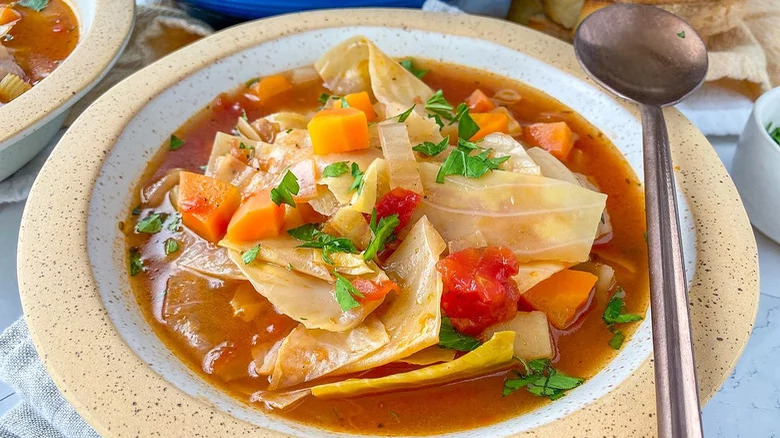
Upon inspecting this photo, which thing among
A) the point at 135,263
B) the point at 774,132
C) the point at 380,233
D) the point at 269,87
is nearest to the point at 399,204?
the point at 380,233

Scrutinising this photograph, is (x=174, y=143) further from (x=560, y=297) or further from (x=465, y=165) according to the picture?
(x=560, y=297)

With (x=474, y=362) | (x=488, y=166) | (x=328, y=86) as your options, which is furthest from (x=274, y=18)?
(x=474, y=362)

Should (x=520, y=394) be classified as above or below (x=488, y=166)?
below

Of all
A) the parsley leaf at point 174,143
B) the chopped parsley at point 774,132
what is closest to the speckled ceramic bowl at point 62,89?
the parsley leaf at point 174,143

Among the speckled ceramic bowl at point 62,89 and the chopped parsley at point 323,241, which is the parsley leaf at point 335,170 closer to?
the chopped parsley at point 323,241

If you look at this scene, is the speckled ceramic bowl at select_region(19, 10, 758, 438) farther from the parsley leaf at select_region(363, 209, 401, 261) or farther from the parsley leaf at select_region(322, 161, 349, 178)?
the parsley leaf at select_region(322, 161, 349, 178)

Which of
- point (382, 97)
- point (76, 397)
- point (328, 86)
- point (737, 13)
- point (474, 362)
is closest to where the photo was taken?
point (76, 397)

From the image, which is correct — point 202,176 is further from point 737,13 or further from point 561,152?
point 737,13
